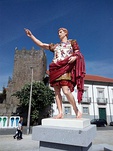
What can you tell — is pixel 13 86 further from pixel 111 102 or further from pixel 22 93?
pixel 111 102

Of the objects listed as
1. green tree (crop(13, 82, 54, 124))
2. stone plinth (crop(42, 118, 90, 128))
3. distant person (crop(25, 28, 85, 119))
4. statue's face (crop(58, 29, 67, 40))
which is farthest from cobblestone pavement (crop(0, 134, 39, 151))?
green tree (crop(13, 82, 54, 124))

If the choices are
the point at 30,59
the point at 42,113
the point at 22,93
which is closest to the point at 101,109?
the point at 42,113

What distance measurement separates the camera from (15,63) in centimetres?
2767

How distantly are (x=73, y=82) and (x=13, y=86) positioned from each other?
2528cm

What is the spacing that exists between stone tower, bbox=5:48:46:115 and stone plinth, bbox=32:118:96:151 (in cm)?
2427

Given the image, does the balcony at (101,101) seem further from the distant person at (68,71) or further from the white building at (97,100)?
the distant person at (68,71)

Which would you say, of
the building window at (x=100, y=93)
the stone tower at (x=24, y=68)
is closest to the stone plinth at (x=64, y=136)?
the building window at (x=100, y=93)

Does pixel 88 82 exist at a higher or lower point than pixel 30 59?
lower

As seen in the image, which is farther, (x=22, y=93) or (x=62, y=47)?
(x=22, y=93)

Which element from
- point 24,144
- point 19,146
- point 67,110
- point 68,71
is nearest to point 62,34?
point 68,71

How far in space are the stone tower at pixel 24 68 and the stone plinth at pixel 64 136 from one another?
2427cm

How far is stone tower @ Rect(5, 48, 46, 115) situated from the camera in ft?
87.7

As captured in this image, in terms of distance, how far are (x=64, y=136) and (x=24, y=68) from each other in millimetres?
26153

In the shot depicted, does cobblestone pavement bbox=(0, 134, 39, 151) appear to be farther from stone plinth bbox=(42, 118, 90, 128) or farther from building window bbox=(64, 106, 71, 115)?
building window bbox=(64, 106, 71, 115)
